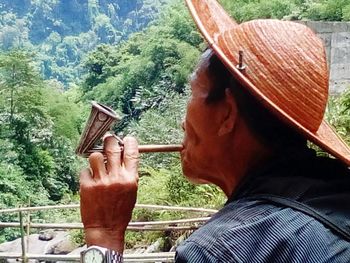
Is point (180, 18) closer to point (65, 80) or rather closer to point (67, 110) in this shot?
point (67, 110)

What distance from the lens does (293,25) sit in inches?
26.6

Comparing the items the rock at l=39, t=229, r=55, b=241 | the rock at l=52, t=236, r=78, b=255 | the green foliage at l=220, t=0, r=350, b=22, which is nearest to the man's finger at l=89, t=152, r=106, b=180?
the rock at l=52, t=236, r=78, b=255

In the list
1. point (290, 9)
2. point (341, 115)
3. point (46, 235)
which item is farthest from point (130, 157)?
point (290, 9)

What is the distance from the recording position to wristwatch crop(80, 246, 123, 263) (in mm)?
640

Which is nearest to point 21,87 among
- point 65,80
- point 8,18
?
point 65,80

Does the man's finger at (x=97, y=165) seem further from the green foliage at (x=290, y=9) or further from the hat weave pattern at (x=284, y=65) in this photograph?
the green foliage at (x=290, y=9)

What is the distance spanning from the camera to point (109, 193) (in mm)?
662

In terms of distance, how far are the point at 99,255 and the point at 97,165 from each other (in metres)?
0.08

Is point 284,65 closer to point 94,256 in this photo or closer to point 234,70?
point 234,70

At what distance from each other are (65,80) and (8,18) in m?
5.45

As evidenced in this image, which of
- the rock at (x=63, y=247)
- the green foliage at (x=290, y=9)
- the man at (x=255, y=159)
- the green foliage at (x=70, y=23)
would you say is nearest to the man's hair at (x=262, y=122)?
the man at (x=255, y=159)

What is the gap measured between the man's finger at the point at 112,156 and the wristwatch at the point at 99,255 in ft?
0.22

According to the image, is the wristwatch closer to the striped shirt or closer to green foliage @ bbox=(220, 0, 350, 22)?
the striped shirt

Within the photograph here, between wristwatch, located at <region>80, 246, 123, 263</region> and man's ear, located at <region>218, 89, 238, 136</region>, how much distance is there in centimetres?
14
